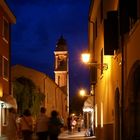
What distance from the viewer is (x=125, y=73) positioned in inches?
824

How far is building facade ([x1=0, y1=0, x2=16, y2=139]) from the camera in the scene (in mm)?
42281

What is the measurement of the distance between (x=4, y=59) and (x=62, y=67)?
3195 inches

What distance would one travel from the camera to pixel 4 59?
44.4 meters

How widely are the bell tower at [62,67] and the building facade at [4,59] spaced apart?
242 ft

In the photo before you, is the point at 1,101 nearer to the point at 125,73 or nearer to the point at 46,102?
the point at 125,73

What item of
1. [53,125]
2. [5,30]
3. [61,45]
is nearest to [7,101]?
[5,30]

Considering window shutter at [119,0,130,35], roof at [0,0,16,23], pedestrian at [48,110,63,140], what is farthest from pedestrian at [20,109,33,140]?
roof at [0,0,16,23]

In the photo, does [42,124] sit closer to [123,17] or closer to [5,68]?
[123,17]

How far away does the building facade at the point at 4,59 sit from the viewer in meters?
42.3

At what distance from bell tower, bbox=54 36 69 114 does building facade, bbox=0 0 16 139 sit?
73730 millimetres

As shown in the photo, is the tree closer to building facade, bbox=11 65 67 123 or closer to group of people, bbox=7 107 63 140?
building facade, bbox=11 65 67 123

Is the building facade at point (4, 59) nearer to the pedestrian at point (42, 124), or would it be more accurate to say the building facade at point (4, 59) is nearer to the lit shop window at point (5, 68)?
the lit shop window at point (5, 68)

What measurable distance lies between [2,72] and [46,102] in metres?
44.1

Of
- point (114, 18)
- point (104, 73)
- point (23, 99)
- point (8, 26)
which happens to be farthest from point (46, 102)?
point (114, 18)
